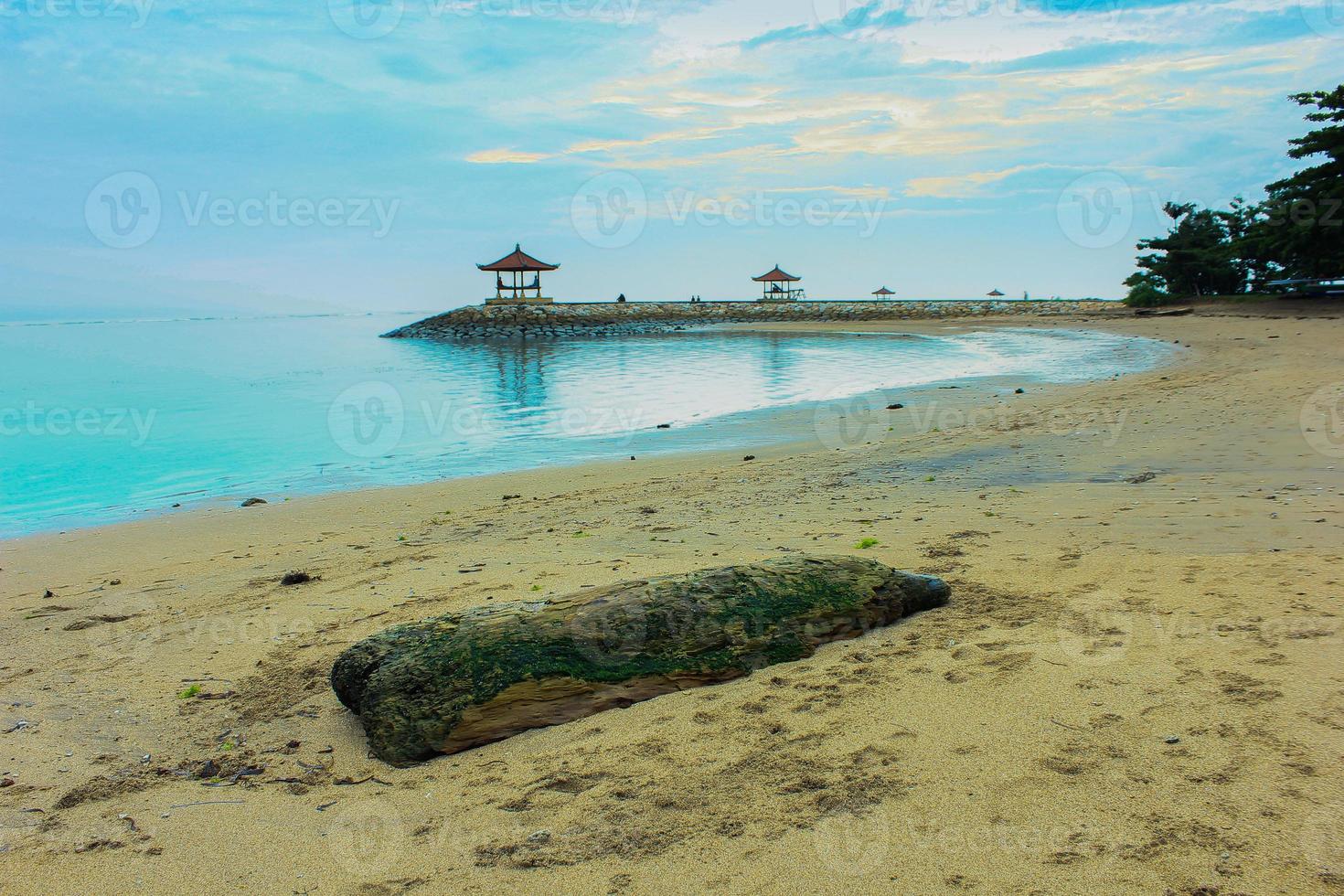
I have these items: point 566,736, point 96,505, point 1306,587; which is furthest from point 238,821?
point 96,505

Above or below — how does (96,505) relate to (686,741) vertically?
below

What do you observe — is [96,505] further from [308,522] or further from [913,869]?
[913,869]

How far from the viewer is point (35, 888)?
2836mm

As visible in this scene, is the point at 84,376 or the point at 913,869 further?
the point at 84,376

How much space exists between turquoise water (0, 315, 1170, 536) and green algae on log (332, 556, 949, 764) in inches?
331

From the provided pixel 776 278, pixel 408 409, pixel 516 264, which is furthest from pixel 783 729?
pixel 776 278

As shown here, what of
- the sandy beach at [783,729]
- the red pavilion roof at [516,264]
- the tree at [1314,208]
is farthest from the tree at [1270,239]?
the red pavilion roof at [516,264]

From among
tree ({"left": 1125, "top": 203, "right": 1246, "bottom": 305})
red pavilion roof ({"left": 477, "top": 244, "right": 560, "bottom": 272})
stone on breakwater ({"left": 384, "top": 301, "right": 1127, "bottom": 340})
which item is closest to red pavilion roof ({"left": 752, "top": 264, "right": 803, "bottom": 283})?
stone on breakwater ({"left": 384, "top": 301, "right": 1127, "bottom": 340})

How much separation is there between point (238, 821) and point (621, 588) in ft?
6.17

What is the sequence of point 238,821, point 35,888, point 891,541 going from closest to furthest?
point 35,888 < point 238,821 < point 891,541

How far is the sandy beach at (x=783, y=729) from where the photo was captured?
2.68 meters

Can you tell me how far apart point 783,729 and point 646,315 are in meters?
76.8

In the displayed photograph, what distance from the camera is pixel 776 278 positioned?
86312 millimetres

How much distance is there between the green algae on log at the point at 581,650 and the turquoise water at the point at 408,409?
842 cm
